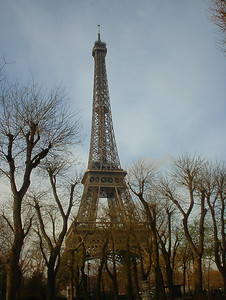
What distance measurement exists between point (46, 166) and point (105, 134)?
39.4 meters

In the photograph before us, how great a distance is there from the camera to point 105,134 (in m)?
53.2

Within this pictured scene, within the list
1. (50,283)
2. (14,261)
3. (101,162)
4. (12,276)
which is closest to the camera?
(12,276)

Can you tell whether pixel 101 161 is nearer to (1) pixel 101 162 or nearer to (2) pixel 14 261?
(1) pixel 101 162

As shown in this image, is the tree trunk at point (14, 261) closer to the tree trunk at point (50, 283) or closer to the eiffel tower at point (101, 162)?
the tree trunk at point (50, 283)

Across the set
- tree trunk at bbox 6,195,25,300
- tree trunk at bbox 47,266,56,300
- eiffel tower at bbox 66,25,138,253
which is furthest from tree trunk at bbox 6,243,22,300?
eiffel tower at bbox 66,25,138,253

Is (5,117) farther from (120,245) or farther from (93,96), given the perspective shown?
(93,96)

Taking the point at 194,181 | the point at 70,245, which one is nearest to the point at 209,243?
the point at 70,245

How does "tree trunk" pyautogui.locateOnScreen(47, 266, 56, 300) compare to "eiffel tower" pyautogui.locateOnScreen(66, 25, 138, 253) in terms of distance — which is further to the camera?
"eiffel tower" pyautogui.locateOnScreen(66, 25, 138, 253)

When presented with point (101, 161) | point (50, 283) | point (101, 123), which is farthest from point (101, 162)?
point (50, 283)

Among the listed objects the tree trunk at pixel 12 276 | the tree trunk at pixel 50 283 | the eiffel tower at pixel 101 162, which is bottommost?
the tree trunk at pixel 50 283

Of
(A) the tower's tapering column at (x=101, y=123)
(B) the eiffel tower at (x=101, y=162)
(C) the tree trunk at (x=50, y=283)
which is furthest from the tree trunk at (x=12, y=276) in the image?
(A) the tower's tapering column at (x=101, y=123)

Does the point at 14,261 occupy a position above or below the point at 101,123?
below

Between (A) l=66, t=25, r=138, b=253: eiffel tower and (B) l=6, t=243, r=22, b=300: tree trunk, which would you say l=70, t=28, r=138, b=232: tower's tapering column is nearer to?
(A) l=66, t=25, r=138, b=253: eiffel tower

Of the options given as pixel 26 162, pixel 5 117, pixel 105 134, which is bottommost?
pixel 26 162
